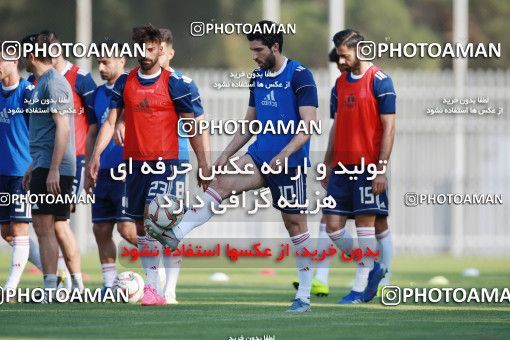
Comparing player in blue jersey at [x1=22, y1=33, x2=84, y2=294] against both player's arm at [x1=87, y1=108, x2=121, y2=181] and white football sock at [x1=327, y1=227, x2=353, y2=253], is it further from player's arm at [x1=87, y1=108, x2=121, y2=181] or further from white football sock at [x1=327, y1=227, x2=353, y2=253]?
white football sock at [x1=327, y1=227, x2=353, y2=253]

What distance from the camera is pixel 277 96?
1168 centimetres

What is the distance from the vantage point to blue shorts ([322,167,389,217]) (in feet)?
41.4

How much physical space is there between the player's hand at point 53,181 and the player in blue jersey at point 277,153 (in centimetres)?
122

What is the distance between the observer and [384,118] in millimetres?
12539

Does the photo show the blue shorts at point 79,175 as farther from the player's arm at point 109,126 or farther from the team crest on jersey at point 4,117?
the player's arm at point 109,126

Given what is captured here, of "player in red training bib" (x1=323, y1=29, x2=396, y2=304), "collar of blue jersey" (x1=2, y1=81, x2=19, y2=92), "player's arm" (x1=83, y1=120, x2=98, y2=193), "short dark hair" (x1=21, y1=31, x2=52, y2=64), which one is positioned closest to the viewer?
"player in red training bib" (x1=323, y1=29, x2=396, y2=304)

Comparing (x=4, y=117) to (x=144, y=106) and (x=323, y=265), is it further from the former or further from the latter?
(x=323, y=265)

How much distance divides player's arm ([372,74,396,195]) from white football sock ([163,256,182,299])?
185cm

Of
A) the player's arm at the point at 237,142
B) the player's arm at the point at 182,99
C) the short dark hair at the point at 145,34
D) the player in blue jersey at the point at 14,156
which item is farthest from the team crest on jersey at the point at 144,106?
the player in blue jersey at the point at 14,156

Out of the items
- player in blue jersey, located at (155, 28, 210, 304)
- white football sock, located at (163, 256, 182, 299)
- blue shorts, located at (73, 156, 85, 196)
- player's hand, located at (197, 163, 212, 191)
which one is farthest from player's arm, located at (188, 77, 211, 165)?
blue shorts, located at (73, 156, 85, 196)

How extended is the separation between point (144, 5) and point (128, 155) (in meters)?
28.5

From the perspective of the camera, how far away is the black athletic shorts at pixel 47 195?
41.3 ft

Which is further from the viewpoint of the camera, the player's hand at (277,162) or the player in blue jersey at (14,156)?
the player in blue jersey at (14,156)

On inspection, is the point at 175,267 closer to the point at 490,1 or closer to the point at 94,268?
the point at 94,268
